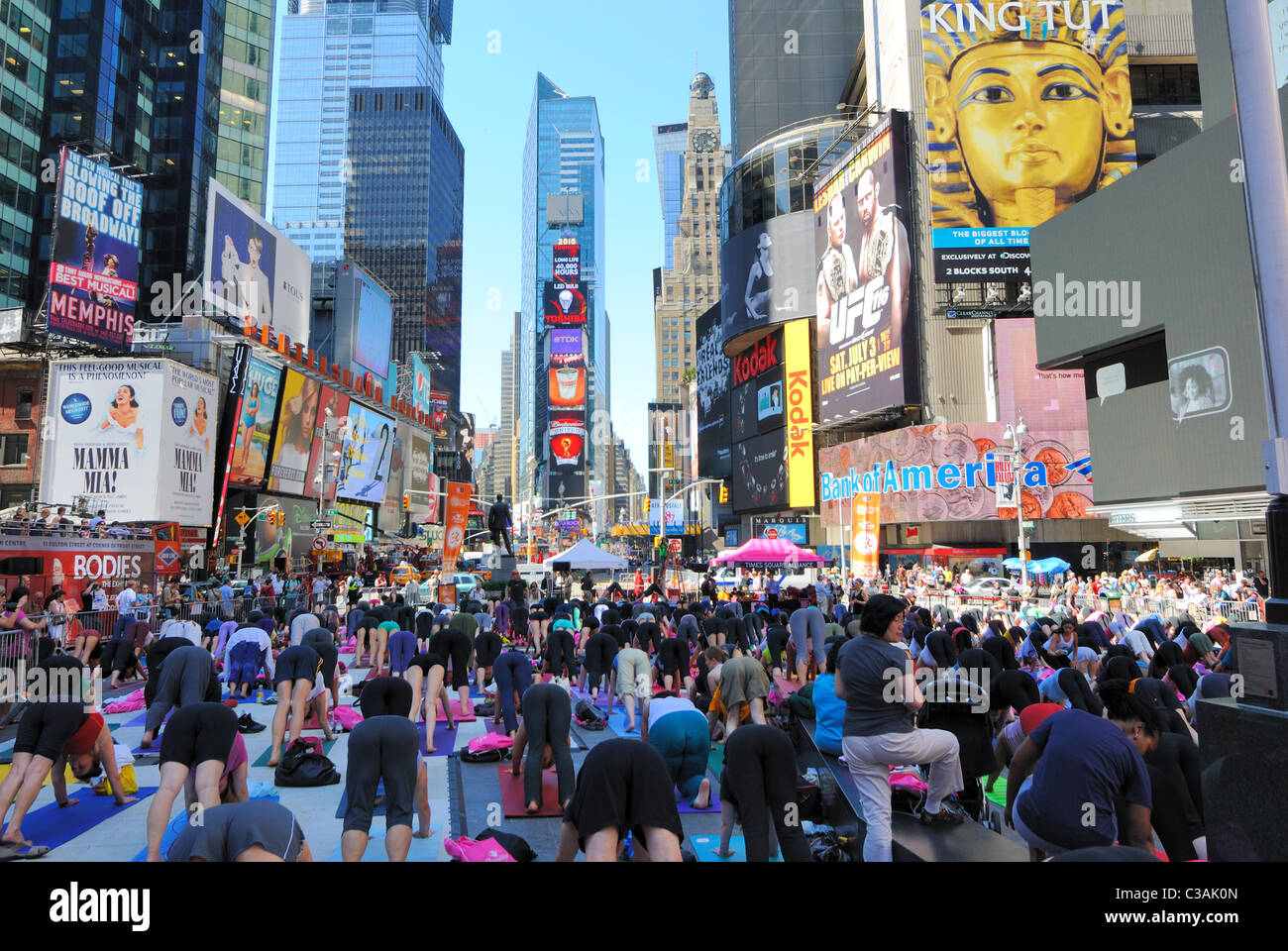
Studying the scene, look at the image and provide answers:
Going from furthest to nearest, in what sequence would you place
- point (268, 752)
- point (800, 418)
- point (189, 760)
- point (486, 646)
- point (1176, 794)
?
point (800, 418) → point (486, 646) → point (268, 752) → point (189, 760) → point (1176, 794)

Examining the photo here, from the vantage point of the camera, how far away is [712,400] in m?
83.0

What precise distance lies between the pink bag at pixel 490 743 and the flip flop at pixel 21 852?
4.52 m

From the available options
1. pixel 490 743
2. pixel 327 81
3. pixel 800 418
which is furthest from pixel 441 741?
pixel 327 81

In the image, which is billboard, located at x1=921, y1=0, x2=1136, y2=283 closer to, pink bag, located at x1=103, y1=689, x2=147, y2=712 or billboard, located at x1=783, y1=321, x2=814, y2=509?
billboard, located at x1=783, y1=321, x2=814, y2=509

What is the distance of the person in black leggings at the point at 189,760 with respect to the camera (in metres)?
6.01

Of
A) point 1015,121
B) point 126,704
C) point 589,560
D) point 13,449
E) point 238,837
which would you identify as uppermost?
point 1015,121

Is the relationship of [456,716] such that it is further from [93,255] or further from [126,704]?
[93,255]

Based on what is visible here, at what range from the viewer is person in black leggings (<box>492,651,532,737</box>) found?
10.6 metres

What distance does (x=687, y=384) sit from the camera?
122875 millimetres

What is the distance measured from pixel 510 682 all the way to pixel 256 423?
126ft

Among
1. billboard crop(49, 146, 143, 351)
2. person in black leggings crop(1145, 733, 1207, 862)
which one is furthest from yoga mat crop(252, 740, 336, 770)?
billboard crop(49, 146, 143, 351)

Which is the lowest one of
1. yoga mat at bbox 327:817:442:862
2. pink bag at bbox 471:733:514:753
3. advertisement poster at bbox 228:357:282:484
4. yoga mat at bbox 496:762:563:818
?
yoga mat at bbox 496:762:563:818

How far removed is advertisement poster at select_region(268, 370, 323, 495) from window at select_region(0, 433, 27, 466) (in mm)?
11328
